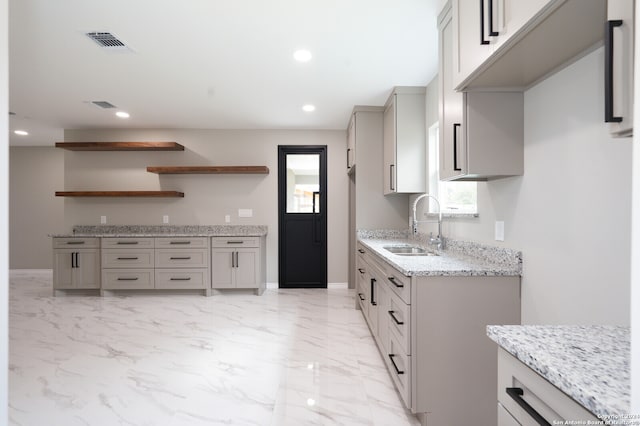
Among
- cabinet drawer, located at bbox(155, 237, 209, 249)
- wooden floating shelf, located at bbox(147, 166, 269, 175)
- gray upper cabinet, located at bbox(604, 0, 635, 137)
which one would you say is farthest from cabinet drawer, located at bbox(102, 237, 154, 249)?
gray upper cabinet, located at bbox(604, 0, 635, 137)

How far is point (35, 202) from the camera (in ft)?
21.1

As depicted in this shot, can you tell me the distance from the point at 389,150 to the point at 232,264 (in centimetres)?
269

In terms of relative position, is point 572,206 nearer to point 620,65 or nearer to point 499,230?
point 499,230

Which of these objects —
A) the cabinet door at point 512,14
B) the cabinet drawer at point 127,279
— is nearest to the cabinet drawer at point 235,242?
the cabinet drawer at point 127,279

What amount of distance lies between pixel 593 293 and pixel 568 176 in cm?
51

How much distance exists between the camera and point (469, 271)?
1836 millimetres

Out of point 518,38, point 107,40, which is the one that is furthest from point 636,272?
point 107,40

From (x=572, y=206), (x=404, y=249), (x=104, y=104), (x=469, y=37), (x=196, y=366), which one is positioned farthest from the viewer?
(x=104, y=104)

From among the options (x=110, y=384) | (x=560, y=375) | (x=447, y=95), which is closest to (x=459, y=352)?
(x=560, y=375)

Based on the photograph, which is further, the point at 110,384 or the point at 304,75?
the point at 304,75

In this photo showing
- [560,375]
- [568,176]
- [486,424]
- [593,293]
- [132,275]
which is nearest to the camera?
[560,375]

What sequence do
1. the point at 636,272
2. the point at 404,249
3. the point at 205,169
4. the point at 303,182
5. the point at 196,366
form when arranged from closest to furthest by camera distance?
the point at 636,272 < the point at 196,366 < the point at 404,249 < the point at 205,169 < the point at 303,182

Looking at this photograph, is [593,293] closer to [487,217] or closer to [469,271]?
[469,271]

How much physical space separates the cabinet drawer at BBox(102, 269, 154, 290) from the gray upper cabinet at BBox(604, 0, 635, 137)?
5.21m
